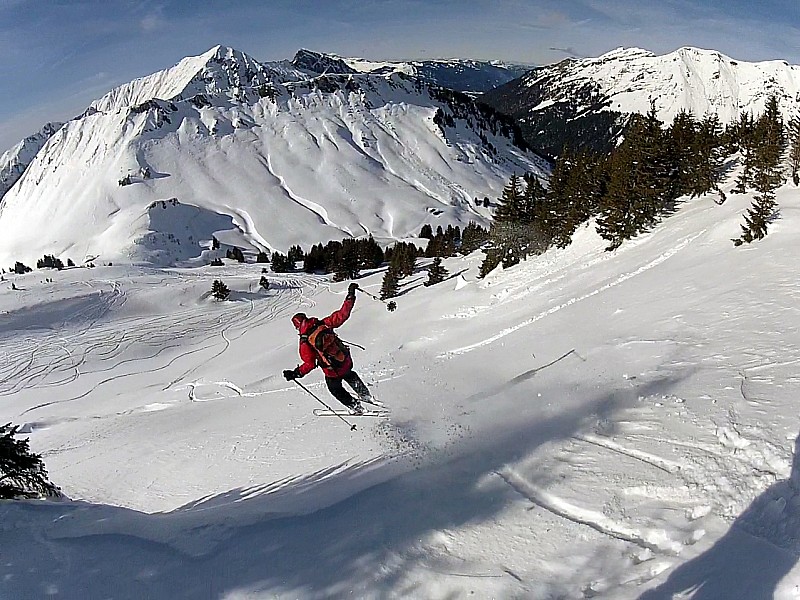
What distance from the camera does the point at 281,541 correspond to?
6.11 metres

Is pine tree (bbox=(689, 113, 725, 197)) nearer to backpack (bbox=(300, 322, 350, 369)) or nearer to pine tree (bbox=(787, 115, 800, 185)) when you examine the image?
pine tree (bbox=(787, 115, 800, 185))

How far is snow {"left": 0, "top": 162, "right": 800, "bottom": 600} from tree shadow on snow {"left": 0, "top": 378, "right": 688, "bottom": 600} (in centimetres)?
3

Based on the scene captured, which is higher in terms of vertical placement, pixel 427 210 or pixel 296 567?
pixel 427 210

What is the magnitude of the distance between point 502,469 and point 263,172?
163 meters

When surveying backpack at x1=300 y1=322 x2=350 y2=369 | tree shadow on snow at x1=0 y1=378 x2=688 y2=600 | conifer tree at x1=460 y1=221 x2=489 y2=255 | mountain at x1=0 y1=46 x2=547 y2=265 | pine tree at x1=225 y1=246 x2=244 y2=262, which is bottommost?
tree shadow on snow at x1=0 y1=378 x2=688 y2=600

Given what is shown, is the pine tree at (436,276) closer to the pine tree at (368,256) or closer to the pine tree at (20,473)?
the pine tree at (368,256)

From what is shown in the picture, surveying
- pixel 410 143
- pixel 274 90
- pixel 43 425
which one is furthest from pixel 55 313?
pixel 274 90

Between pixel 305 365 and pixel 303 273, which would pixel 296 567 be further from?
pixel 303 273

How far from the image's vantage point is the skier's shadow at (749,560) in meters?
4.39

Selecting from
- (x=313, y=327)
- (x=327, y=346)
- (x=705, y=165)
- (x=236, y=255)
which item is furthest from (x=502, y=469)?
(x=236, y=255)

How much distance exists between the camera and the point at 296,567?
5566 mm

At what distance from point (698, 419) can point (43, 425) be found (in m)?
28.1

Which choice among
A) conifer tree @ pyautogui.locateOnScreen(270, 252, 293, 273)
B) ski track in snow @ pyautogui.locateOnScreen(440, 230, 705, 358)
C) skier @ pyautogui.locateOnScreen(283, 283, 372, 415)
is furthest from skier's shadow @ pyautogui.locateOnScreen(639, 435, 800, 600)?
conifer tree @ pyautogui.locateOnScreen(270, 252, 293, 273)

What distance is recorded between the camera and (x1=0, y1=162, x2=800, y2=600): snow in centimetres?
527
